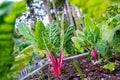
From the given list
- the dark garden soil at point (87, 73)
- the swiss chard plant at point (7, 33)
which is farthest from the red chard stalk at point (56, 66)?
the swiss chard plant at point (7, 33)

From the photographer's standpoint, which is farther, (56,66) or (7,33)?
(56,66)

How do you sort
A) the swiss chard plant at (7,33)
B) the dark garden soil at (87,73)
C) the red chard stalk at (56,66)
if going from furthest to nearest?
the red chard stalk at (56,66), the dark garden soil at (87,73), the swiss chard plant at (7,33)

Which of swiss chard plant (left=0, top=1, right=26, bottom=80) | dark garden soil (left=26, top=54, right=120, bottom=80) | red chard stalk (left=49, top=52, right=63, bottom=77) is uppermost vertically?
swiss chard plant (left=0, top=1, right=26, bottom=80)

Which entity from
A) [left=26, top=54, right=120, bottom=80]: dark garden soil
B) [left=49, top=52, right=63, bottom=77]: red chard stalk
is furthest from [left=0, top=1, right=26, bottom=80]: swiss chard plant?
[left=49, top=52, right=63, bottom=77]: red chard stalk

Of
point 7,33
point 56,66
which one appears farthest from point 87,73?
point 7,33

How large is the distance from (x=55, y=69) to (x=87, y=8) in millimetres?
1418

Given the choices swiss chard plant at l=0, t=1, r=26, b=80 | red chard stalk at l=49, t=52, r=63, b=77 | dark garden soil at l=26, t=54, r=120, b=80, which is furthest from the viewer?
red chard stalk at l=49, t=52, r=63, b=77

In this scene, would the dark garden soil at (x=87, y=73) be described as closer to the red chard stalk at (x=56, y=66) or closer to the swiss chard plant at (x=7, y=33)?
the red chard stalk at (x=56, y=66)

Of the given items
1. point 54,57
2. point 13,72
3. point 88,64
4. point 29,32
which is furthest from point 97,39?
point 13,72

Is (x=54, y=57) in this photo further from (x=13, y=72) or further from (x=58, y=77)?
(x=13, y=72)

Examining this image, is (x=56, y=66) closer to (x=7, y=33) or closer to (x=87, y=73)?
(x=87, y=73)

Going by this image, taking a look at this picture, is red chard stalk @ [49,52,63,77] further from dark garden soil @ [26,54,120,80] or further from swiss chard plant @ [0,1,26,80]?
swiss chard plant @ [0,1,26,80]

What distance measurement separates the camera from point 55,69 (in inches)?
68.0

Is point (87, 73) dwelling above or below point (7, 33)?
below
